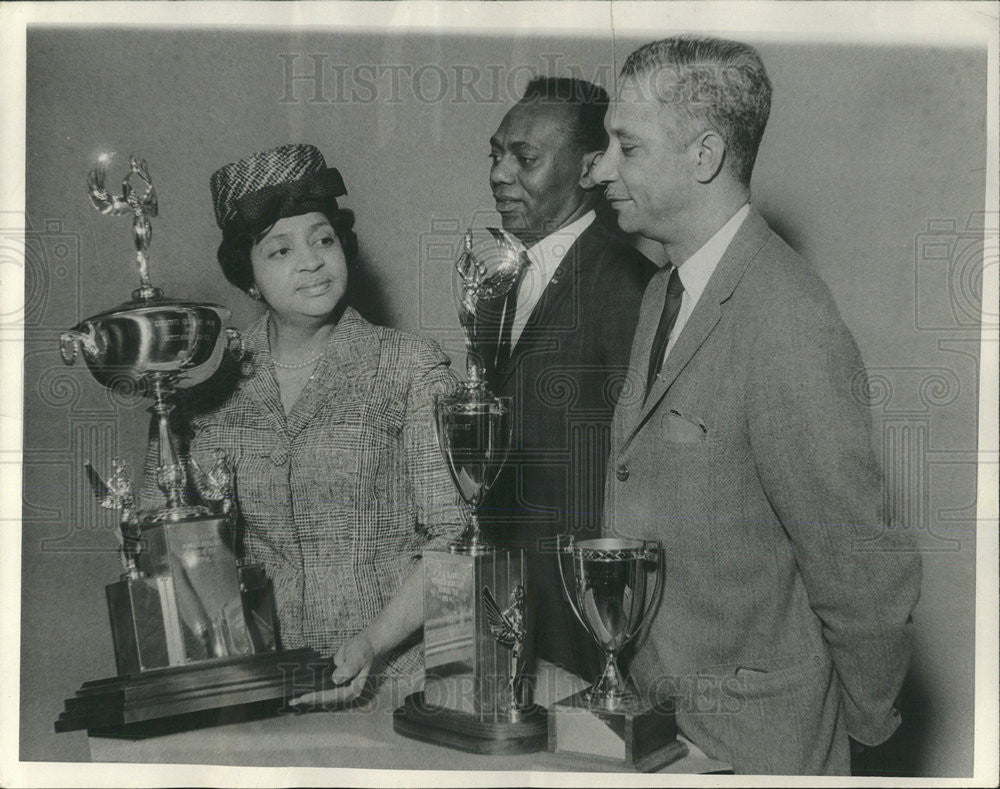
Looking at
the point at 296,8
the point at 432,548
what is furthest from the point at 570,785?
the point at 296,8

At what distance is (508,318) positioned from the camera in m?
1.78

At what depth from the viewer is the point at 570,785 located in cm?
160

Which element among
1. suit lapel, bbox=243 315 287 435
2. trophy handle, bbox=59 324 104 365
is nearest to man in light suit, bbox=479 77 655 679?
suit lapel, bbox=243 315 287 435

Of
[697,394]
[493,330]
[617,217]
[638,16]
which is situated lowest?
[697,394]

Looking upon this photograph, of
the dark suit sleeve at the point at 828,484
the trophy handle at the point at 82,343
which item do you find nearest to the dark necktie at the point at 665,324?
the dark suit sleeve at the point at 828,484

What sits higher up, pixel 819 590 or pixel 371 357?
pixel 371 357

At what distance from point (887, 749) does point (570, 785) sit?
569 mm

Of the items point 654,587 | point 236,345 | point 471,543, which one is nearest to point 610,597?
point 654,587

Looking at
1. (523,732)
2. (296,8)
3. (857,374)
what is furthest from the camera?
(296,8)

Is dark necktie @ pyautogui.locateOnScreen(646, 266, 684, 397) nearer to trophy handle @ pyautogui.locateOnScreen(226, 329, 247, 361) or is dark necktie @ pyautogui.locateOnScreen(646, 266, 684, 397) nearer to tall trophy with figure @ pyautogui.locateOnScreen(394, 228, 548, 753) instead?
tall trophy with figure @ pyautogui.locateOnScreen(394, 228, 548, 753)

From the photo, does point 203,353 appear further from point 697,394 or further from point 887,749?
point 887,749

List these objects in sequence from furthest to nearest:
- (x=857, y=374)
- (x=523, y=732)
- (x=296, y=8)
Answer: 1. (x=296, y=8)
2. (x=857, y=374)
3. (x=523, y=732)

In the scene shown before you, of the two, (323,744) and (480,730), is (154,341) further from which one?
(480,730)

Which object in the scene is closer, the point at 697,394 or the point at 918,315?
the point at 697,394
